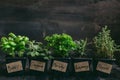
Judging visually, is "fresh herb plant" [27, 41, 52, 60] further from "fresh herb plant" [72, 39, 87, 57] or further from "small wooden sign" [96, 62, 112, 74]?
"small wooden sign" [96, 62, 112, 74]

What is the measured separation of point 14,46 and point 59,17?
0.65 meters

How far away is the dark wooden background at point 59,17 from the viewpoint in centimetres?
296

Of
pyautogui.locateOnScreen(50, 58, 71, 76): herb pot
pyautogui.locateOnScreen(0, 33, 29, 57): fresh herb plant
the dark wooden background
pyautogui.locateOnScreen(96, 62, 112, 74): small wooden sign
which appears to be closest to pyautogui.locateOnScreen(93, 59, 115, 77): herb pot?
pyautogui.locateOnScreen(96, 62, 112, 74): small wooden sign

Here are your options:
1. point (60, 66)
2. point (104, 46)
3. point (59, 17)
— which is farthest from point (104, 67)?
point (59, 17)

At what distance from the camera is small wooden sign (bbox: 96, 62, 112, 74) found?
8.75 ft

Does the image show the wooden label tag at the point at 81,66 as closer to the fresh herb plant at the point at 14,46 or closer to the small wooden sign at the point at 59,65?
the small wooden sign at the point at 59,65

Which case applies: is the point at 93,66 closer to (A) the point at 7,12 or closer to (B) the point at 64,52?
(B) the point at 64,52

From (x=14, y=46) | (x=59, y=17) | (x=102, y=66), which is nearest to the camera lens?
(x=14, y=46)

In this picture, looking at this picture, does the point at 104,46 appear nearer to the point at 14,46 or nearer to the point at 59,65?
the point at 59,65

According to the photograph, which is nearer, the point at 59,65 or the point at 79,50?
the point at 59,65

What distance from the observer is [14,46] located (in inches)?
101

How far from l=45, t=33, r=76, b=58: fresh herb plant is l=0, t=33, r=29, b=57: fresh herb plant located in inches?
9.5

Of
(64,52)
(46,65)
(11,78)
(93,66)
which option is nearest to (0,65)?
(11,78)

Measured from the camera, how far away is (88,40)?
9.98ft
